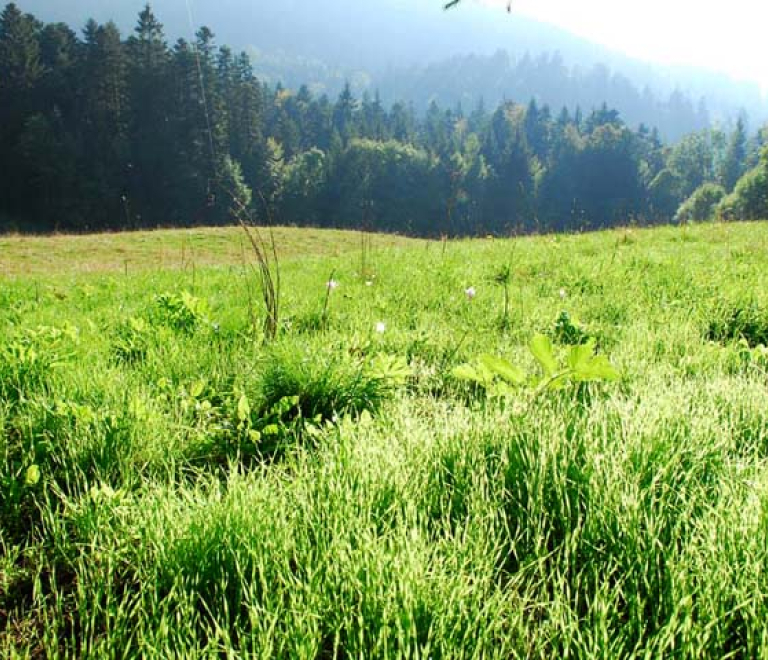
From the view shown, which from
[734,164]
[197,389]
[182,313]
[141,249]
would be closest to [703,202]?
[734,164]

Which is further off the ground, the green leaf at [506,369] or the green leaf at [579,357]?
the green leaf at [579,357]

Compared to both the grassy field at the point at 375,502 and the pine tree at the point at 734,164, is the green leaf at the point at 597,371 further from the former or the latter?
the pine tree at the point at 734,164

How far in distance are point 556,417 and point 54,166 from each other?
67219 mm

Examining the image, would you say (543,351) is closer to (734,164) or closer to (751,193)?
(751,193)

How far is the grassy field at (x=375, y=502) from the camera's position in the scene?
126 cm

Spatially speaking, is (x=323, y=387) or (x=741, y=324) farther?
(x=741, y=324)

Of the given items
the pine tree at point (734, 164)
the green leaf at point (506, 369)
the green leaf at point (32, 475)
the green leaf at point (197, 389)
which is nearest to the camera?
the green leaf at point (32, 475)

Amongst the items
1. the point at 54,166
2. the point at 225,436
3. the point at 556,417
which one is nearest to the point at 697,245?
the point at 556,417

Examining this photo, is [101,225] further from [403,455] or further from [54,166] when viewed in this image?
[403,455]

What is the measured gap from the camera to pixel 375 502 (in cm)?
169

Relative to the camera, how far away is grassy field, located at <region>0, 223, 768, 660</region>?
1.26 m

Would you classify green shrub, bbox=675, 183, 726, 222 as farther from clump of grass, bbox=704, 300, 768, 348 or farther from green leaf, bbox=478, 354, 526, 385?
green leaf, bbox=478, 354, 526, 385

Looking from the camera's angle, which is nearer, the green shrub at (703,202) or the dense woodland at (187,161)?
the dense woodland at (187,161)

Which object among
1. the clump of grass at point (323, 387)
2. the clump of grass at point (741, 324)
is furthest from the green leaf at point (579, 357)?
the clump of grass at point (741, 324)
